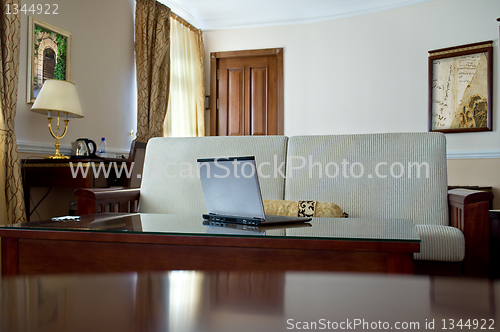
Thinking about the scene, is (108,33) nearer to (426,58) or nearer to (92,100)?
(92,100)

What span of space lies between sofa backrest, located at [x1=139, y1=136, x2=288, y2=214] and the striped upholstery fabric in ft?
0.36

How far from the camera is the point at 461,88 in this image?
4.29m

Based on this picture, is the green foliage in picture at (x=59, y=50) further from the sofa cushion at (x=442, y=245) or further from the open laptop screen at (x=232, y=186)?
the sofa cushion at (x=442, y=245)

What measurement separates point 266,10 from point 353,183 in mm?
3800

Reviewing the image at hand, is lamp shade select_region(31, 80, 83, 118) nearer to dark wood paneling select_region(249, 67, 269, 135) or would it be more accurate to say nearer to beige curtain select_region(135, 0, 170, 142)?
beige curtain select_region(135, 0, 170, 142)

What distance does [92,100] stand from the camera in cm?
371

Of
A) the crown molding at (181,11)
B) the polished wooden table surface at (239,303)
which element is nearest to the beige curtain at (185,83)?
the crown molding at (181,11)

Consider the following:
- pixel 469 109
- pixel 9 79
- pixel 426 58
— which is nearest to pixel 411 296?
pixel 9 79

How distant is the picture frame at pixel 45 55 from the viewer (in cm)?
306

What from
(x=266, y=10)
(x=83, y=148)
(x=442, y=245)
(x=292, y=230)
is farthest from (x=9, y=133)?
(x=266, y=10)

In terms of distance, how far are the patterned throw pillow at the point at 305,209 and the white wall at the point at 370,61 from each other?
3.18 metres

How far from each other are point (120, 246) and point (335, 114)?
175 inches

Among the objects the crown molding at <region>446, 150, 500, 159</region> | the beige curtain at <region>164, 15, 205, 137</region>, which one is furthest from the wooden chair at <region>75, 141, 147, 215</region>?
the crown molding at <region>446, 150, 500, 159</region>

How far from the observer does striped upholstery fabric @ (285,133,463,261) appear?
6.65 feet
